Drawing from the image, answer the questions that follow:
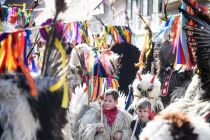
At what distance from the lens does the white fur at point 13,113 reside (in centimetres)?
223

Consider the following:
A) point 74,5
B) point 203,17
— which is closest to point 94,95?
point 203,17

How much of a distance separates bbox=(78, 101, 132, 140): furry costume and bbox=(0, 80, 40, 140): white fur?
2640 mm

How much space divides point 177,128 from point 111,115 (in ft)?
8.60

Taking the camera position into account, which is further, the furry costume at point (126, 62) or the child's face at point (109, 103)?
the furry costume at point (126, 62)

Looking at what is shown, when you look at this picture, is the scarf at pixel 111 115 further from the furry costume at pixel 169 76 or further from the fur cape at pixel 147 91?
the furry costume at pixel 169 76

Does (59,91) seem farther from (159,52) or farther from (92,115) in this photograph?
(159,52)

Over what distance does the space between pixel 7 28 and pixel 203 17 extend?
192cm

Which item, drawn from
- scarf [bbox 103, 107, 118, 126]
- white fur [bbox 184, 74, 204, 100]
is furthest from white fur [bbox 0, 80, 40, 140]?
scarf [bbox 103, 107, 118, 126]

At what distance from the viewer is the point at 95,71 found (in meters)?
6.77

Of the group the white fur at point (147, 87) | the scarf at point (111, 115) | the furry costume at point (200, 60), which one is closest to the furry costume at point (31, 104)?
the furry costume at point (200, 60)

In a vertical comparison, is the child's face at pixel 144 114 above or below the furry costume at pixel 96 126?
above

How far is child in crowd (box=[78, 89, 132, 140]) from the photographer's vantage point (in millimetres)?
4859

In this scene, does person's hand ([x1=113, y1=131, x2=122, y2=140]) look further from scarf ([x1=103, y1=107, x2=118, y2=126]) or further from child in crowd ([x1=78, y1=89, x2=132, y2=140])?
scarf ([x1=103, y1=107, x2=118, y2=126])

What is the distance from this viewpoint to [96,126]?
486 centimetres
